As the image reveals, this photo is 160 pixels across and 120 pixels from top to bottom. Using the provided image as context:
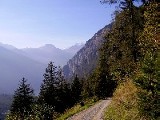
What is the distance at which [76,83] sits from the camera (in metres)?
95.1

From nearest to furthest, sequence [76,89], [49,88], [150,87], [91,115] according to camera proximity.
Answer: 1. [150,87]
2. [91,115]
3. [49,88]
4. [76,89]

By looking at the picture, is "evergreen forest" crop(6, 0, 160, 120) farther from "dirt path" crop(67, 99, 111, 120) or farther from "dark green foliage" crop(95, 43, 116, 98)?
"dirt path" crop(67, 99, 111, 120)

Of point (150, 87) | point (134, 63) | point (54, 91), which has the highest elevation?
point (134, 63)

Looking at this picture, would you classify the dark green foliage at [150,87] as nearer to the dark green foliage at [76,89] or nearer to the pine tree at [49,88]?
the pine tree at [49,88]

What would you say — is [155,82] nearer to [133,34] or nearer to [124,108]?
[124,108]

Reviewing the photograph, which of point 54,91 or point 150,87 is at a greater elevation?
point 150,87

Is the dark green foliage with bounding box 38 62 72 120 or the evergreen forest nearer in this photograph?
the evergreen forest

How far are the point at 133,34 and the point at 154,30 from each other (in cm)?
628

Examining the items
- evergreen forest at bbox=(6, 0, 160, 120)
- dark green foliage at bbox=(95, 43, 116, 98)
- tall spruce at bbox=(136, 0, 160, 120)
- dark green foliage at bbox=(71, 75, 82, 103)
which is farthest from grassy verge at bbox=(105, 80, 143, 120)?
dark green foliage at bbox=(71, 75, 82, 103)

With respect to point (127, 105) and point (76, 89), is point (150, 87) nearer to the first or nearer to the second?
point (127, 105)

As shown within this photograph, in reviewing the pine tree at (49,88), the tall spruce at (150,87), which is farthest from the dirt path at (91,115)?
the pine tree at (49,88)

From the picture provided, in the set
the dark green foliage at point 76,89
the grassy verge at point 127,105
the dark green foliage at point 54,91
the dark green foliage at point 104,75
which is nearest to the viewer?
the grassy verge at point 127,105

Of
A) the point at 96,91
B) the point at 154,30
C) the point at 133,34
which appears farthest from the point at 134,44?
the point at 96,91

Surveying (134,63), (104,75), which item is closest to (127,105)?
(134,63)
